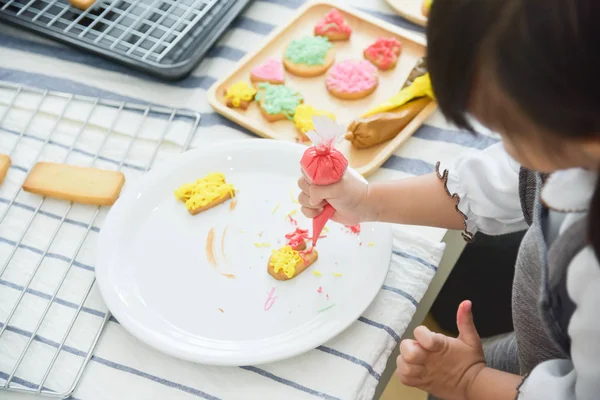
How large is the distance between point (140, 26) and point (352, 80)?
41 cm

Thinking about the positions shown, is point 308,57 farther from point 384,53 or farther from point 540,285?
point 540,285

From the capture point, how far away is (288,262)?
818mm

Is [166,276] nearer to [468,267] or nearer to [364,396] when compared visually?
[364,396]

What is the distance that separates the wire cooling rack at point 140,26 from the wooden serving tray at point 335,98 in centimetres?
9

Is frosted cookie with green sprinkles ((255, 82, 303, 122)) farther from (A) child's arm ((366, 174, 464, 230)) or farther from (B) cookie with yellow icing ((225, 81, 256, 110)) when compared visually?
(A) child's arm ((366, 174, 464, 230))

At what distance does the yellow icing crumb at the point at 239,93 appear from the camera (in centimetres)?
106

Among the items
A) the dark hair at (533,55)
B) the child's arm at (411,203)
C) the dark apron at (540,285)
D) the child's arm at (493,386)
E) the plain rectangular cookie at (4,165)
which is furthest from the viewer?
the plain rectangular cookie at (4,165)

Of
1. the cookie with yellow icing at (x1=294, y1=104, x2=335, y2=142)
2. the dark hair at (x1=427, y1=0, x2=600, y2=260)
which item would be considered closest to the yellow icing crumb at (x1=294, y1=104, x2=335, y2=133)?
the cookie with yellow icing at (x1=294, y1=104, x2=335, y2=142)

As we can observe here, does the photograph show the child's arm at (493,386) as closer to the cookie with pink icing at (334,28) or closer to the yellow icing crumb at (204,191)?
the yellow icing crumb at (204,191)

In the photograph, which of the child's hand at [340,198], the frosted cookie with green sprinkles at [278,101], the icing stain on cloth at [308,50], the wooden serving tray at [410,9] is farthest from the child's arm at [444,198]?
the wooden serving tray at [410,9]

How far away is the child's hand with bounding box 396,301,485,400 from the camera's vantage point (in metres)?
0.76

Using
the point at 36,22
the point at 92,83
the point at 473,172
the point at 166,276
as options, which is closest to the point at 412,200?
the point at 473,172

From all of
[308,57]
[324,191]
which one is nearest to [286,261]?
[324,191]

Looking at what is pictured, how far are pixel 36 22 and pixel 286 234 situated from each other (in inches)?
26.2
